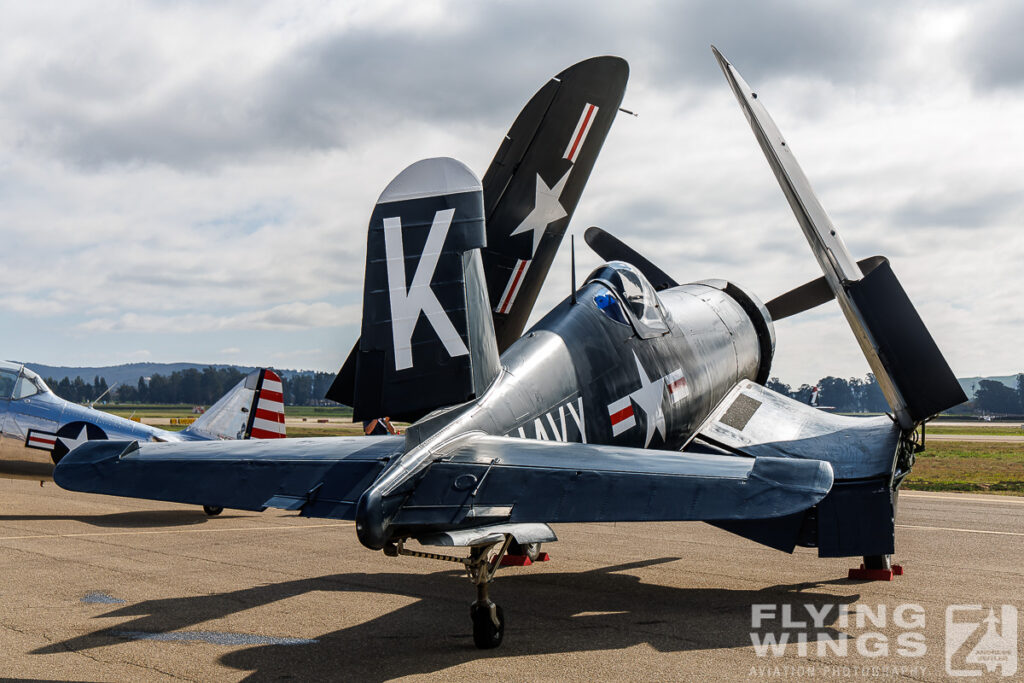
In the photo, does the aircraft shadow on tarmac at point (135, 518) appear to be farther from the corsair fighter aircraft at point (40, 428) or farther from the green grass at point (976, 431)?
the green grass at point (976, 431)

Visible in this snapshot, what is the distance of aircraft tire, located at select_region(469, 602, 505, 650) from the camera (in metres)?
5.51

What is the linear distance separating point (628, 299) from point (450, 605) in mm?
3166

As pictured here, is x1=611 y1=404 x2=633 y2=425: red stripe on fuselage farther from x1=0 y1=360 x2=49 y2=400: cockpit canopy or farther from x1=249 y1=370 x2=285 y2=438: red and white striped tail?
x1=0 y1=360 x2=49 y2=400: cockpit canopy

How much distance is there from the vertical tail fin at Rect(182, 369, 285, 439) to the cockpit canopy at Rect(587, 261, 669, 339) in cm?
919

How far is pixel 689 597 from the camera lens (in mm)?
7621

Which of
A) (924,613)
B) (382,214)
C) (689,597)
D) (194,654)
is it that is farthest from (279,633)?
(924,613)

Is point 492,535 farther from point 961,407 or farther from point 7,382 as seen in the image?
point 961,407

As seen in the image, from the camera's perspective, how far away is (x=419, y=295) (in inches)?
209

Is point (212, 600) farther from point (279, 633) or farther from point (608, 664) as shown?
point (608, 664)

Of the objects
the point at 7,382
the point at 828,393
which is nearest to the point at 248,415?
the point at 7,382

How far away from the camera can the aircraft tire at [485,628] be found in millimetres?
5512

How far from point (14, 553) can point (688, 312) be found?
7944mm

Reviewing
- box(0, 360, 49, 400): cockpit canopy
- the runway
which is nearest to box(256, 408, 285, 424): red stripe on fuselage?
box(0, 360, 49, 400): cockpit canopy

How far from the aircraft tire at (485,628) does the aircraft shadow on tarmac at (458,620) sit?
6 cm
